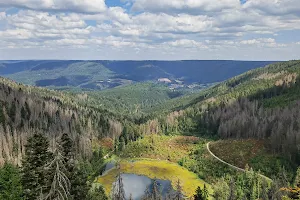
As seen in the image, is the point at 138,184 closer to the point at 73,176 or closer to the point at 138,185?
the point at 138,185

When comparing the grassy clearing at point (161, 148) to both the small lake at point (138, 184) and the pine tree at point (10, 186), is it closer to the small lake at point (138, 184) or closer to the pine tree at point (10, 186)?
the small lake at point (138, 184)

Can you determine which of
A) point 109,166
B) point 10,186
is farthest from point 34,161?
point 109,166

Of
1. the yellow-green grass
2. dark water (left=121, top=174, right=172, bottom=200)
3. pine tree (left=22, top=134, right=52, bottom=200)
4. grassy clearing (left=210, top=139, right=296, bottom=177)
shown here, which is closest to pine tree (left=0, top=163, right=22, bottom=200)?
pine tree (left=22, top=134, right=52, bottom=200)

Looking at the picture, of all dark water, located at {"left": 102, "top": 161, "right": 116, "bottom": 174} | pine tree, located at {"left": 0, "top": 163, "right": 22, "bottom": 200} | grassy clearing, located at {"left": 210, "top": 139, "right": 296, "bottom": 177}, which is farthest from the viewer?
dark water, located at {"left": 102, "top": 161, "right": 116, "bottom": 174}

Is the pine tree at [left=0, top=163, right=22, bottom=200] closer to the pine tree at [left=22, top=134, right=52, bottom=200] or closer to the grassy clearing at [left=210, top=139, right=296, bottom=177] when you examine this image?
the pine tree at [left=22, top=134, right=52, bottom=200]

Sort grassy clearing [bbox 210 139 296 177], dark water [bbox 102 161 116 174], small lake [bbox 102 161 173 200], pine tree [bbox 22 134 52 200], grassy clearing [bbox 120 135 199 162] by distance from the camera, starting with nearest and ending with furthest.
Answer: pine tree [bbox 22 134 52 200], small lake [bbox 102 161 173 200], grassy clearing [bbox 210 139 296 177], dark water [bbox 102 161 116 174], grassy clearing [bbox 120 135 199 162]

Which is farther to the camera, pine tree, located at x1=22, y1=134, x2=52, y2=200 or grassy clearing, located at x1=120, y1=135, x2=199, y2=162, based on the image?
grassy clearing, located at x1=120, y1=135, x2=199, y2=162

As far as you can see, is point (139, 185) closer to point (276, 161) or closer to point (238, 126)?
point (276, 161)
